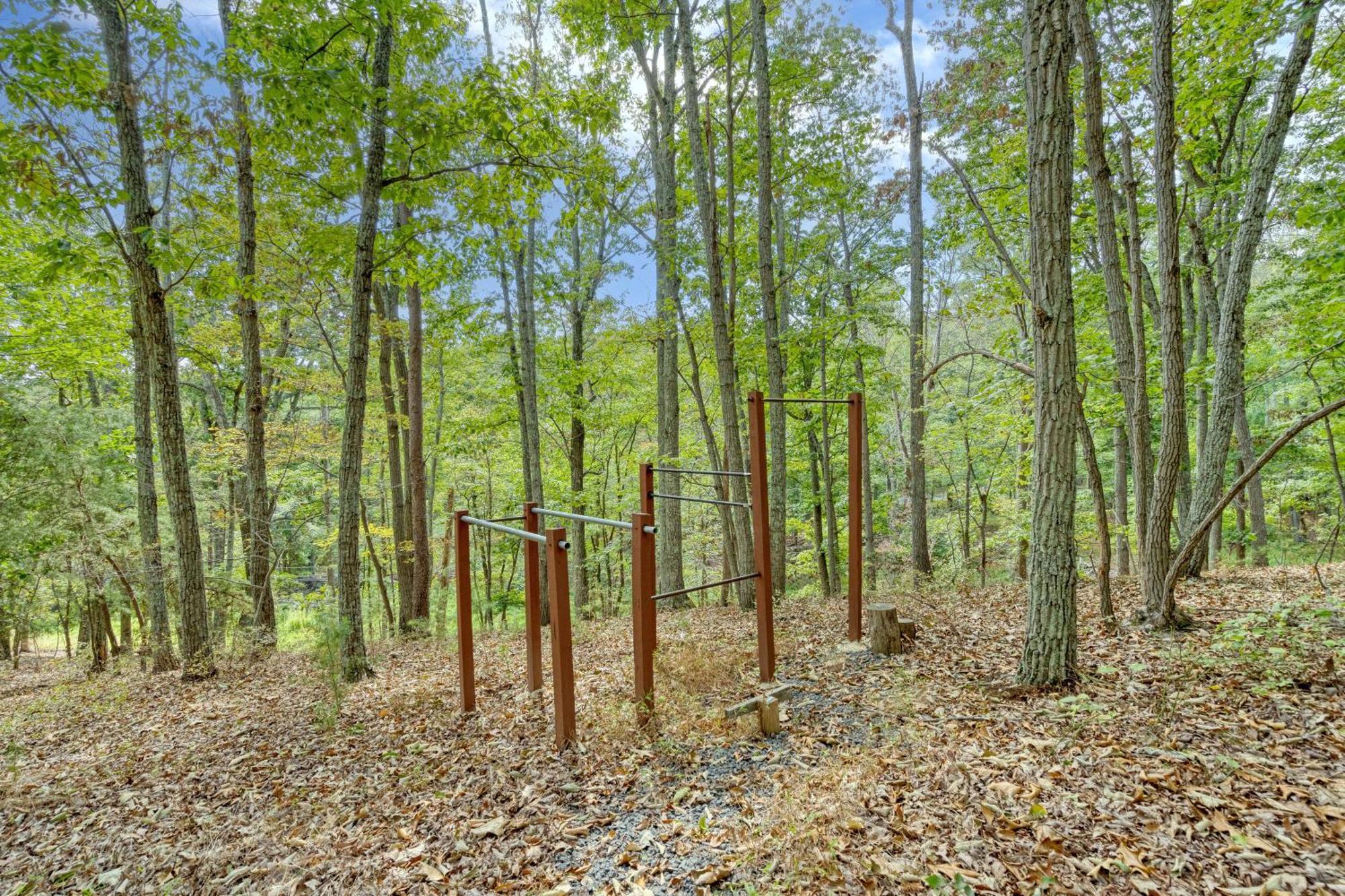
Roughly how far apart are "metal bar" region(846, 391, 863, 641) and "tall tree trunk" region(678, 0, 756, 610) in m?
1.46

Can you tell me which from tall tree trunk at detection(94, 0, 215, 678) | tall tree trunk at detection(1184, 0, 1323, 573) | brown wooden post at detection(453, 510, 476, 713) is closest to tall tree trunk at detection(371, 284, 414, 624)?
tall tree trunk at detection(94, 0, 215, 678)

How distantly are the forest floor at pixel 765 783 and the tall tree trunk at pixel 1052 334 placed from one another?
1.64ft

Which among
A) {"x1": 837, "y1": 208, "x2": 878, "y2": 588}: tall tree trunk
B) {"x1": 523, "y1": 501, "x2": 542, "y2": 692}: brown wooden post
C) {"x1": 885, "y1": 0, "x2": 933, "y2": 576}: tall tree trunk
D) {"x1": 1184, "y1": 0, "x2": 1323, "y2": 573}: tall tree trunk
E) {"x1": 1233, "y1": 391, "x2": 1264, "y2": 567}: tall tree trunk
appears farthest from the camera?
{"x1": 837, "y1": 208, "x2": 878, "y2": 588}: tall tree trunk

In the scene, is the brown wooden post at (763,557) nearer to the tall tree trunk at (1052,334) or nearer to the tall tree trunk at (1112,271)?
the tall tree trunk at (1052,334)

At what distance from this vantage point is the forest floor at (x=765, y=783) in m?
2.14

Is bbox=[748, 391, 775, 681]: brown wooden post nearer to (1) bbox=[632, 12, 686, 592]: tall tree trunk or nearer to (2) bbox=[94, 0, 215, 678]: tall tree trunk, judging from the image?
(1) bbox=[632, 12, 686, 592]: tall tree trunk

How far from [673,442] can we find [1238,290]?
6671mm

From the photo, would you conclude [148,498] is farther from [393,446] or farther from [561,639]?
[561,639]

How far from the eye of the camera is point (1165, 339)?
175 inches

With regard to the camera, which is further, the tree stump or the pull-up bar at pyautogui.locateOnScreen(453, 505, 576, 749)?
the tree stump

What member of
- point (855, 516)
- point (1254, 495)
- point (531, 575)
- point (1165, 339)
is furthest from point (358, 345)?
point (1254, 495)

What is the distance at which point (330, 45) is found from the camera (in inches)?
206

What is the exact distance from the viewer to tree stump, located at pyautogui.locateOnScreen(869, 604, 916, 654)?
191 inches

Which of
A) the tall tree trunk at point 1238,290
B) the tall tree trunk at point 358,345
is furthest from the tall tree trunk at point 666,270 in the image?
the tall tree trunk at point 1238,290
